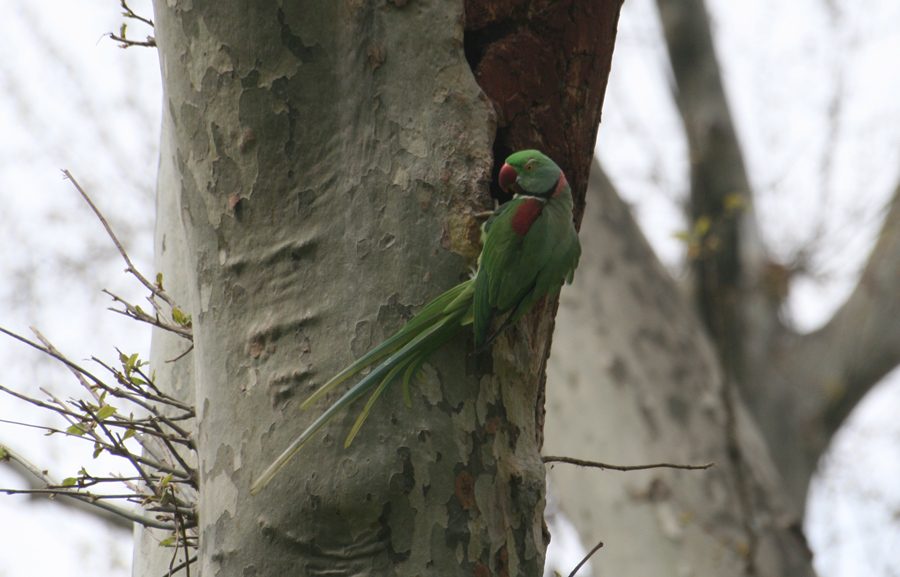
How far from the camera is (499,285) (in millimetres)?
1241

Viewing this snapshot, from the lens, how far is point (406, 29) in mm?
1346

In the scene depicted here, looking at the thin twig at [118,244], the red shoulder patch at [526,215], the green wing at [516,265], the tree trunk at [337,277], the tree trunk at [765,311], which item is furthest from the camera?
the tree trunk at [765,311]

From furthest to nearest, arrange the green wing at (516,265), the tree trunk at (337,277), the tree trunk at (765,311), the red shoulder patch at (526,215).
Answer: the tree trunk at (765,311)
the red shoulder patch at (526,215)
the green wing at (516,265)
the tree trunk at (337,277)

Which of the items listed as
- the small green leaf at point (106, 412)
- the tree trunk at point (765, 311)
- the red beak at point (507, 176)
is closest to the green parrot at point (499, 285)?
the red beak at point (507, 176)

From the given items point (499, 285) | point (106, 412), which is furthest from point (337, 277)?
point (106, 412)

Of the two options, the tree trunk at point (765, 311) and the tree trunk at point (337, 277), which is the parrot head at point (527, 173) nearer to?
the tree trunk at point (337, 277)

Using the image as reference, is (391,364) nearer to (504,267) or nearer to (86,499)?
(504,267)

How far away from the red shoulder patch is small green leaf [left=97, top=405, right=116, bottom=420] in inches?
33.0

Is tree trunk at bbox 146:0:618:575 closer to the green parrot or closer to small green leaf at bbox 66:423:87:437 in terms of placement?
the green parrot

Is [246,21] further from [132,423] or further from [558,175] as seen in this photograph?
[132,423]

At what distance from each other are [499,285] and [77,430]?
2.73 ft

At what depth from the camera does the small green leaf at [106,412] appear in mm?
1358

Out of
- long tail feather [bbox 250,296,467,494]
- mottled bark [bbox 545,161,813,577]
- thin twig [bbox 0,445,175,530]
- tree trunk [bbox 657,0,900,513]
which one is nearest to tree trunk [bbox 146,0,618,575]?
long tail feather [bbox 250,296,467,494]

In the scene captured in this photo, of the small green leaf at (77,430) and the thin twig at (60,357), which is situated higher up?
the thin twig at (60,357)
